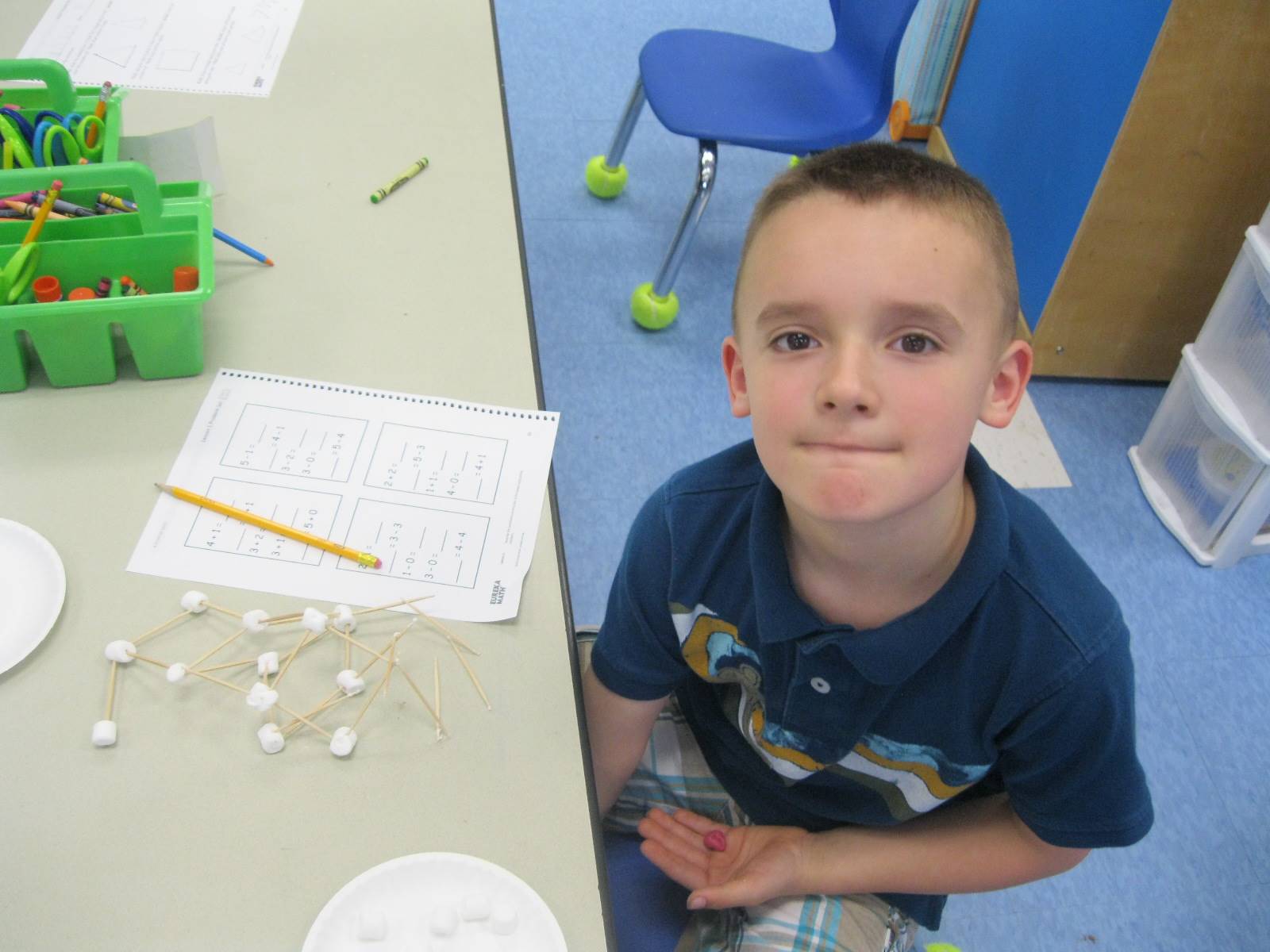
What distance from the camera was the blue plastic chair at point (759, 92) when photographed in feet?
6.15

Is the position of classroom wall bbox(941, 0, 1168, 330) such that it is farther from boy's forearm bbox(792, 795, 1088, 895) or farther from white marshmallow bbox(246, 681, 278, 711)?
white marshmallow bbox(246, 681, 278, 711)

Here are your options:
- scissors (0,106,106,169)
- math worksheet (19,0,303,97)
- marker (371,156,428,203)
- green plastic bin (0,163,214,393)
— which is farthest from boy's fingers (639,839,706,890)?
math worksheet (19,0,303,97)

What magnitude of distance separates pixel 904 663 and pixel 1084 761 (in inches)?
6.3

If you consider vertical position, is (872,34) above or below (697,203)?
above

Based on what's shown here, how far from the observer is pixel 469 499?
885 millimetres

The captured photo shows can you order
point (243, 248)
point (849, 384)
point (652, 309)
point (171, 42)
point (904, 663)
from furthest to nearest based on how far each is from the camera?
1. point (652, 309)
2. point (171, 42)
3. point (243, 248)
4. point (904, 663)
5. point (849, 384)

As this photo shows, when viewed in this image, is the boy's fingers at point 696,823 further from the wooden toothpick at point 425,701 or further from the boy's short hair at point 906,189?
the boy's short hair at point 906,189

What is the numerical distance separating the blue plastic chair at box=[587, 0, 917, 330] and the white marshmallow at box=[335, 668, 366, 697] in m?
1.33

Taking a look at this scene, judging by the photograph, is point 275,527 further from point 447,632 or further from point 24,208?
point 24,208

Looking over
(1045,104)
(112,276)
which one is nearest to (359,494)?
(112,276)

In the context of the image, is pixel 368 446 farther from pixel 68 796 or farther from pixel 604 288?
pixel 604 288

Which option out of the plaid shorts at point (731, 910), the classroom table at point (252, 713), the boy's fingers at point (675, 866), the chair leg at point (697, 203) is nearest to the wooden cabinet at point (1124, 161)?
the chair leg at point (697, 203)

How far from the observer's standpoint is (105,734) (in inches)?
27.8

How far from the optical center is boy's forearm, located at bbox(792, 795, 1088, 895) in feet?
2.81
